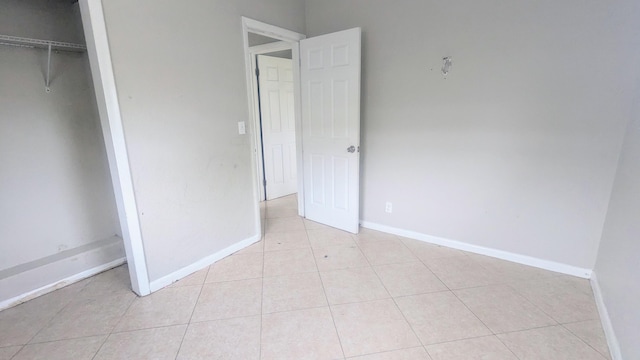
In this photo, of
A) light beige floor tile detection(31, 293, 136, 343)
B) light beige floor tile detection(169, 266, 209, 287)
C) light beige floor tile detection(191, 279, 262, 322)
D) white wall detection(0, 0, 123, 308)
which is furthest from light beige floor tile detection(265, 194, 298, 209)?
light beige floor tile detection(31, 293, 136, 343)

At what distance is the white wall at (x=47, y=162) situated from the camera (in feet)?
6.69

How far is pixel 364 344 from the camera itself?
1666 millimetres

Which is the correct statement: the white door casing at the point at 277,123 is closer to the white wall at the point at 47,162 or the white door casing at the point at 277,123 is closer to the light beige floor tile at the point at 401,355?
the white wall at the point at 47,162

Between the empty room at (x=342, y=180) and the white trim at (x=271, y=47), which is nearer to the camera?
the empty room at (x=342, y=180)

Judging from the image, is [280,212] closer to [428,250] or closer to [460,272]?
[428,250]

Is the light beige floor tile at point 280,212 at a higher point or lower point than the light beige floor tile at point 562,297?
higher

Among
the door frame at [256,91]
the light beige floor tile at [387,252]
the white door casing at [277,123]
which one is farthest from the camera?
the white door casing at [277,123]

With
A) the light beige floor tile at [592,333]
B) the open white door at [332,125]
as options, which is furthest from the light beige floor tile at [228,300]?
the light beige floor tile at [592,333]

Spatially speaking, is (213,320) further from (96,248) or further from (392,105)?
(392,105)

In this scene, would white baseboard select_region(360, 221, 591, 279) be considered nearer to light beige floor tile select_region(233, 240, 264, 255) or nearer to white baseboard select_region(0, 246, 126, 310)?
light beige floor tile select_region(233, 240, 264, 255)

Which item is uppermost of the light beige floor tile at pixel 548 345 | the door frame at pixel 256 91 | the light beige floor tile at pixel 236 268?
the door frame at pixel 256 91

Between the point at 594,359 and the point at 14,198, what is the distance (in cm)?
380

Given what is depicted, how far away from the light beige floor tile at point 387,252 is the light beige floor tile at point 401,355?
0.95m

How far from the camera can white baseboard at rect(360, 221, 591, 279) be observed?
2.32 metres
